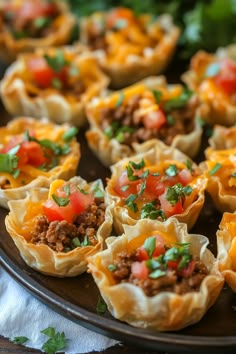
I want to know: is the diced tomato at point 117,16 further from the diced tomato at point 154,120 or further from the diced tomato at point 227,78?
the diced tomato at point 154,120

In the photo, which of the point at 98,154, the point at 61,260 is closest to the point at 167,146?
the point at 98,154

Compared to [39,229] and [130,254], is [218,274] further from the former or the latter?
[39,229]

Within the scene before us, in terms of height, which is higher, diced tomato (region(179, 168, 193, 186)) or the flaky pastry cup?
diced tomato (region(179, 168, 193, 186))

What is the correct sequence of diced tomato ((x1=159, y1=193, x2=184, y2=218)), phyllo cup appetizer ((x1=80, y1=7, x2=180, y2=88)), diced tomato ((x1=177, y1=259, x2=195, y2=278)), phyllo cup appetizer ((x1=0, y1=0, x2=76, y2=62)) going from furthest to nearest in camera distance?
1. phyllo cup appetizer ((x1=0, y1=0, x2=76, y2=62))
2. phyllo cup appetizer ((x1=80, y1=7, x2=180, y2=88))
3. diced tomato ((x1=159, y1=193, x2=184, y2=218))
4. diced tomato ((x1=177, y1=259, x2=195, y2=278))

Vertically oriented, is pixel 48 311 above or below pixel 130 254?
below

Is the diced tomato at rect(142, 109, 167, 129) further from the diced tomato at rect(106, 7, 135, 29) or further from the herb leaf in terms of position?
the herb leaf

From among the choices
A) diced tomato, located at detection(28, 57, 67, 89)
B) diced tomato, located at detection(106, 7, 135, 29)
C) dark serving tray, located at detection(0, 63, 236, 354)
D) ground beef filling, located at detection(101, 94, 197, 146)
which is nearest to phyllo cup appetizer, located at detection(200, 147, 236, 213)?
dark serving tray, located at detection(0, 63, 236, 354)
